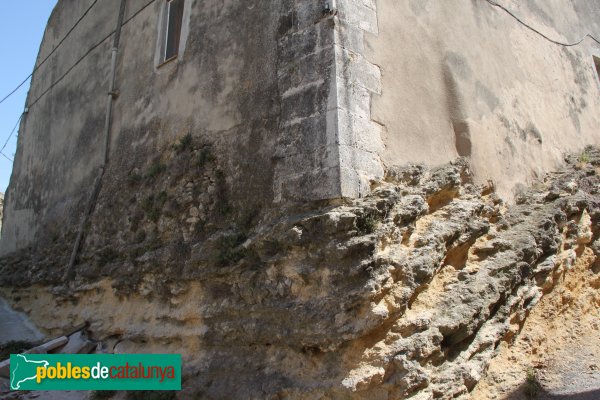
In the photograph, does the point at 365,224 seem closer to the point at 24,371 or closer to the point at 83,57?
the point at 24,371

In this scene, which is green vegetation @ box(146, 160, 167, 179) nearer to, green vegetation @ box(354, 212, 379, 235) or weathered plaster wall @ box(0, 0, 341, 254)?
weathered plaster wall @ box(0, 0, 341, 254)

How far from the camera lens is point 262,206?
166 inches

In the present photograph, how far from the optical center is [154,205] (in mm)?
5301

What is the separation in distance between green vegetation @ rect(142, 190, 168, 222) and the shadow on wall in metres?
3.32

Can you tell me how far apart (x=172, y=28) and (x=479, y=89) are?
11.0 ft

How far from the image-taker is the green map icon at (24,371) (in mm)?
5090

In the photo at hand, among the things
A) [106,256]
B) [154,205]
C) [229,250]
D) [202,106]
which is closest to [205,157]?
[202,106]

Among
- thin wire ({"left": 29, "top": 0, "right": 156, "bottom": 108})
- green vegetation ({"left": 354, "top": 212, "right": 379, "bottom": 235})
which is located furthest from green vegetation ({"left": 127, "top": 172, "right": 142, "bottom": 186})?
green vegetation ({"left": 354, "top": 212, "right": 379, "bottom": 235})

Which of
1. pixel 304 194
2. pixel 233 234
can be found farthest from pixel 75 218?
pixel 304 194

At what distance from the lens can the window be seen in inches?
237

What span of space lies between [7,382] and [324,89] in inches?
160

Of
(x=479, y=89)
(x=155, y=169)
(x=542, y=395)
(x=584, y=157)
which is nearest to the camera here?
(x=542, y=395)

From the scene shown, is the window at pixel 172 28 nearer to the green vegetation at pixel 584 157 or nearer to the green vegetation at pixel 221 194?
the green vegetation at pixel 221 194

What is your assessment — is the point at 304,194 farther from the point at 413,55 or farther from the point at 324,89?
the point at 413,55
